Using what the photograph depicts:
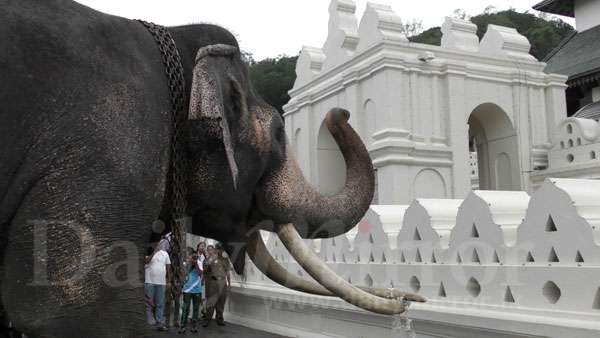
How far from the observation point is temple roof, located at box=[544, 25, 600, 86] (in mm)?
19622

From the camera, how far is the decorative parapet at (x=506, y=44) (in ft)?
51.5

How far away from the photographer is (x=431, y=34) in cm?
4047

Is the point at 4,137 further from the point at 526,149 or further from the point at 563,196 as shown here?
the point at 526,149

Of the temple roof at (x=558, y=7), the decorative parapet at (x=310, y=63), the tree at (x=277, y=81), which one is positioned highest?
the temple roof at (x=558, y=7)

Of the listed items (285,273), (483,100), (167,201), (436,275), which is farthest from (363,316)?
(483,100)

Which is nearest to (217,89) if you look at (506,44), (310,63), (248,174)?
(248,174)

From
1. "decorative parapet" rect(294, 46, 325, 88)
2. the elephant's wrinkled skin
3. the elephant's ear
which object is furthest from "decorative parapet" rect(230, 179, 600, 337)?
"decorative parapet" rect(294, 46, 325, 88)

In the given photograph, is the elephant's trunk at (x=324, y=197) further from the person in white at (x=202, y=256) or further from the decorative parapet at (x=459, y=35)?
the decorative parapet at (x=459, y=35)

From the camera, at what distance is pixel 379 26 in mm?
13789

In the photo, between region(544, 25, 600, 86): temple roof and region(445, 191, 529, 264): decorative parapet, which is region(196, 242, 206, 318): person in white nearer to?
region(445, 191, 529, 264): decorative parapet

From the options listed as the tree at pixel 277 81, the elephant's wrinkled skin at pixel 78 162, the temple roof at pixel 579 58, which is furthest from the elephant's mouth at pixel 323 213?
the tree at pixel 277 81

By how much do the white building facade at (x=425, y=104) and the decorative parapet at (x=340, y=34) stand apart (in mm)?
30

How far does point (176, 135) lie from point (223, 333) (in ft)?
22.0

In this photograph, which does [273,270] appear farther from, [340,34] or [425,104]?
[340,34]
